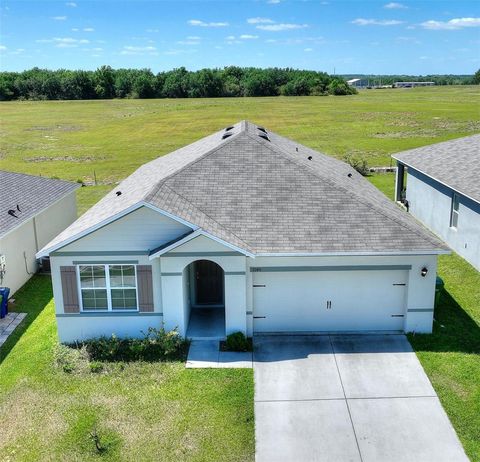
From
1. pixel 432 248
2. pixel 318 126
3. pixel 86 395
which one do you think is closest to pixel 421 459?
pixel 432 248

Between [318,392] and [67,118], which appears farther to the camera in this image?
[67,118]

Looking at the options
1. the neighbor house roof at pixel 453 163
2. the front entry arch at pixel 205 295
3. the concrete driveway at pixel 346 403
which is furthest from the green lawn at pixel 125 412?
the neighbor house roof at pixel 453 163

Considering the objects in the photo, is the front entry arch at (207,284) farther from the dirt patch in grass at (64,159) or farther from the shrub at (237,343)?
the dirt patch in grass at (64,159)

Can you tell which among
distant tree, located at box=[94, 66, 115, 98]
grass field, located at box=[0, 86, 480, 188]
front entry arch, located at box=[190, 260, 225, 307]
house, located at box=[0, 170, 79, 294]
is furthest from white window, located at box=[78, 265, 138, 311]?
distant tree, located at box=[94, 66, 115, 98]

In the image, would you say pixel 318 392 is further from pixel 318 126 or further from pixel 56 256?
pixel 318 126

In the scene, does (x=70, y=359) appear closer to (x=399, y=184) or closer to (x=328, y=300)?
(x=328, y=300)

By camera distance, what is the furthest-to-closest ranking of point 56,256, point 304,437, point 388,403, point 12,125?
point 12,125, point 56,256, point 388,403, point 304,437

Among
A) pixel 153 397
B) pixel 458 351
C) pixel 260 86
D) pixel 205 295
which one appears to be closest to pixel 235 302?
pixel 205 295
